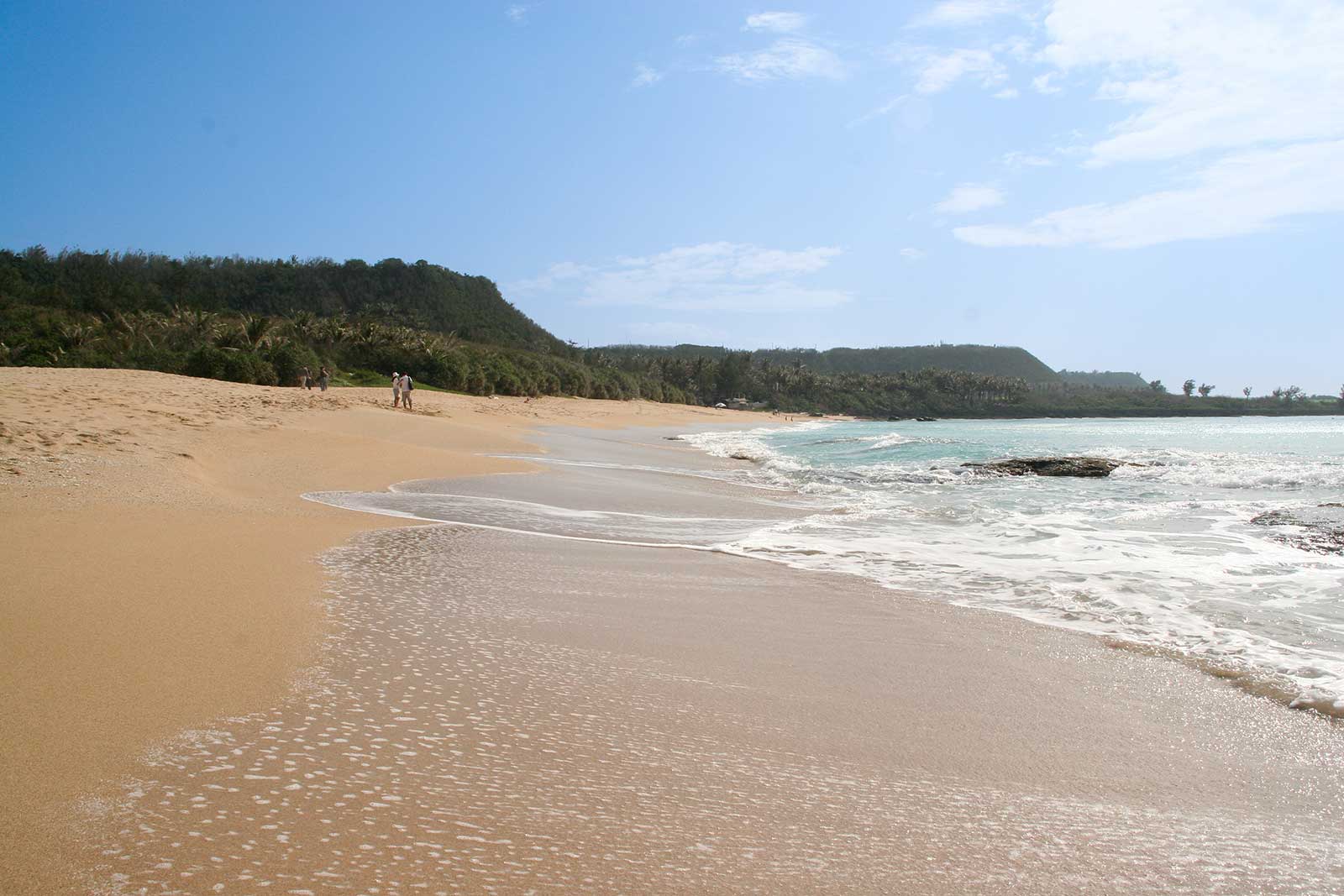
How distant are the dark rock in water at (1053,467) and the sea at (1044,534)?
440 mm

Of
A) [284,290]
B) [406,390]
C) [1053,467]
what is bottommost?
[1053,467]

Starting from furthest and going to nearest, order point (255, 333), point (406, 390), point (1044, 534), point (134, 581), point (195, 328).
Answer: point (195, 328) → point (255, 333) → point (406, 390) → point (1044, 534) → point (134, 581)

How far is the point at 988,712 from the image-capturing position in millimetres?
3119

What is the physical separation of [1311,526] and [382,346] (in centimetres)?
4780

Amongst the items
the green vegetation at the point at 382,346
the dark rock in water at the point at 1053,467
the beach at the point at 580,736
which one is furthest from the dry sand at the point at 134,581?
the green vegetation at the point at 382,346

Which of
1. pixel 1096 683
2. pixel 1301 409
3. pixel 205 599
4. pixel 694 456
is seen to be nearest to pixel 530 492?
pixel 205 599

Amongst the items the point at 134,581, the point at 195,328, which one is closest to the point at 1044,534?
the point at 134,581

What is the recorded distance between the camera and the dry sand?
2229 millimetres

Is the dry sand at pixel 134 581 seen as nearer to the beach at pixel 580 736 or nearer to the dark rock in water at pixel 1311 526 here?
the beach at pixel 580 736

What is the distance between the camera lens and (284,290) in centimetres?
8925

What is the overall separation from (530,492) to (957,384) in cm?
12932

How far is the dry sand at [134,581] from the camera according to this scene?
2229mm

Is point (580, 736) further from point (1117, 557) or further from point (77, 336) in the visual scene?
point (77, 336)

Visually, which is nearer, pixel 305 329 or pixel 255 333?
pixel 255 333
